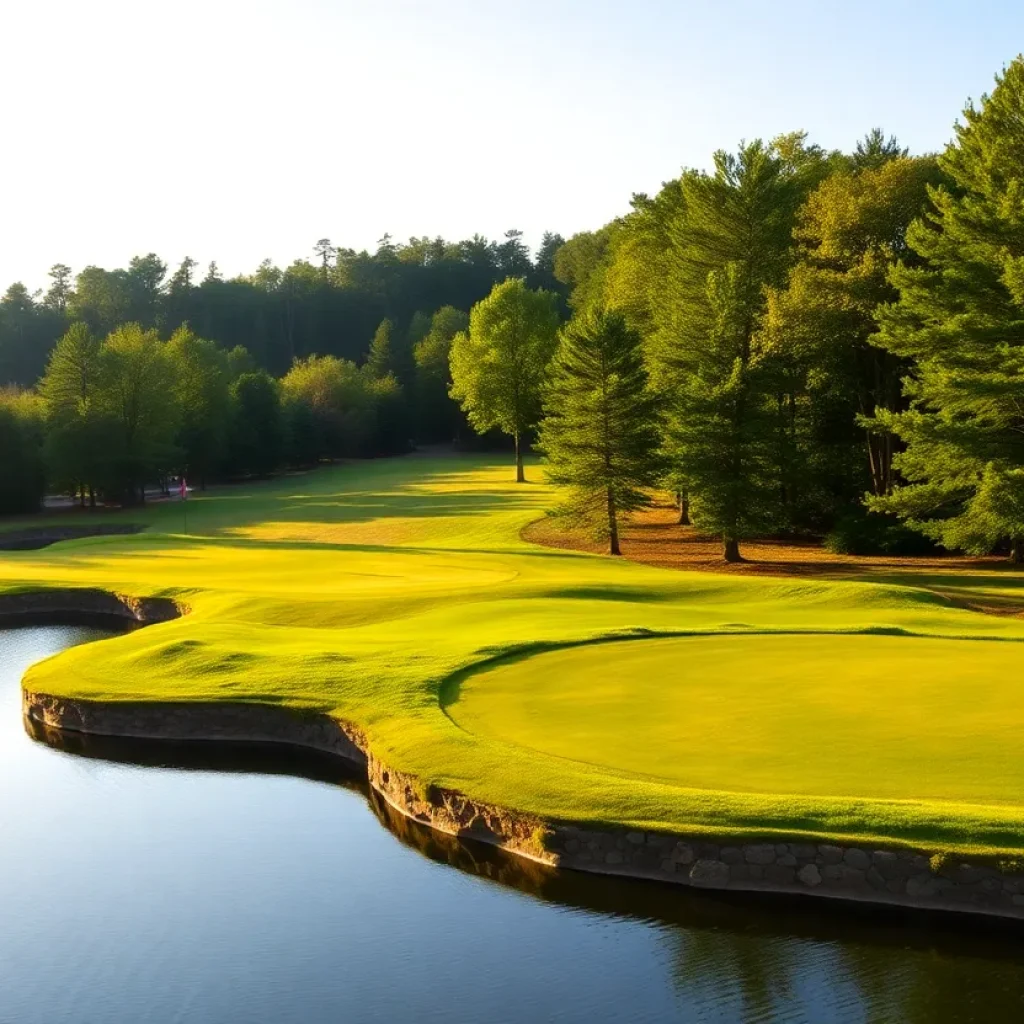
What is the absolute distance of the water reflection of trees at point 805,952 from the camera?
11141 mm

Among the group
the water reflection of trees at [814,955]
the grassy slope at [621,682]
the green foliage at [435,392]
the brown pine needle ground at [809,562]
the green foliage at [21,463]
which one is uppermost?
the green foliage at [435,392]

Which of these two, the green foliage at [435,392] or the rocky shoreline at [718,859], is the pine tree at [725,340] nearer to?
the rocky shoreline at [718,859]

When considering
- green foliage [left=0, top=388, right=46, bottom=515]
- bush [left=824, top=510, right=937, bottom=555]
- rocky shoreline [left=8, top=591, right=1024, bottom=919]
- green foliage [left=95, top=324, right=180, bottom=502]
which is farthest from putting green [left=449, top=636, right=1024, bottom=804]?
green foliage [left=0, top=388, right=46, bottom=515]

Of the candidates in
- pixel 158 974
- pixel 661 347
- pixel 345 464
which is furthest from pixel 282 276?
pixel 158 974

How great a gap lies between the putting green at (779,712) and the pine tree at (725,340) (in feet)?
64.8

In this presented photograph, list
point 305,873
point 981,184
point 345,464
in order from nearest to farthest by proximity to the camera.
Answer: point 305,873 < point 981,184 < point 345,464

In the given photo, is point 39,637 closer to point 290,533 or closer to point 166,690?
point 166,690

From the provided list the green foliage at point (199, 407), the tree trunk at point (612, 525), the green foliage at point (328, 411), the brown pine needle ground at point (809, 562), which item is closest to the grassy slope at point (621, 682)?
the brown pine needle ground at point (809, 562)

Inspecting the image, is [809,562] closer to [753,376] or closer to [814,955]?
[753,376]

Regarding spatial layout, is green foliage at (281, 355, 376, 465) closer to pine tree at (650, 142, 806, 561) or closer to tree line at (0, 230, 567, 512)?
tree line at (0, 230, 567, 512)

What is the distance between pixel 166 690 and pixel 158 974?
10.7m

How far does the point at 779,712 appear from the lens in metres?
18.2

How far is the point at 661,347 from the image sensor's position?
5022cm

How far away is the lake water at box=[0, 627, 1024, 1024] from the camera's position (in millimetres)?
11367
